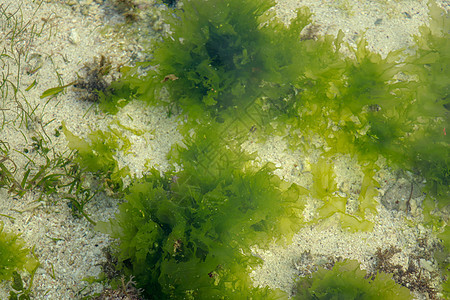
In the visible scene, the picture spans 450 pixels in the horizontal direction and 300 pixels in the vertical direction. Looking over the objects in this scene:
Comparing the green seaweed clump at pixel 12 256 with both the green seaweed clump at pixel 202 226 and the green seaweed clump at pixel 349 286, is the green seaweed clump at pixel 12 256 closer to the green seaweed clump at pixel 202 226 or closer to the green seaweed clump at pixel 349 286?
the green seaweed clump at pixel 202 226

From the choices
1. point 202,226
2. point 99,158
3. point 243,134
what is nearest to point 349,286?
point 202,226

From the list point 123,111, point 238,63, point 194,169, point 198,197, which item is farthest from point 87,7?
point 198,197

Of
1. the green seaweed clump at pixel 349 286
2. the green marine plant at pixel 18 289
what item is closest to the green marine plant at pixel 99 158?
the green marine plant at pixel 18 289

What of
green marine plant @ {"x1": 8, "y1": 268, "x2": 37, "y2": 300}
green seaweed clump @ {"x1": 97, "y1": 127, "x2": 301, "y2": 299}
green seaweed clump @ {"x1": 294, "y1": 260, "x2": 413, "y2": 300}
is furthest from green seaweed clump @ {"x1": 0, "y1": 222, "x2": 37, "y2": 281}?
green seaweed clump @ {"x1": 294, "y1": 260, "x2": 413, "y2": 300}

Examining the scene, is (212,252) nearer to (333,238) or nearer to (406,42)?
(333,238)

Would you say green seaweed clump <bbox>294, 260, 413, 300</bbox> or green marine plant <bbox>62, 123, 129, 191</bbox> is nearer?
green seaweed clump <bbox>294, 260, 413, 300</bbox>

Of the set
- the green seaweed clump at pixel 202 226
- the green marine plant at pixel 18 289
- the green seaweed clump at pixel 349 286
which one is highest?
the green marine plant at pixel 18 289

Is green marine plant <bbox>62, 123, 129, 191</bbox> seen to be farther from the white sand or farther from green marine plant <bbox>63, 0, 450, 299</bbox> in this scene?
the white sand
